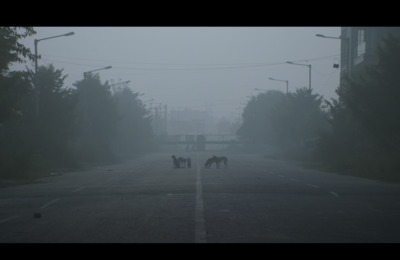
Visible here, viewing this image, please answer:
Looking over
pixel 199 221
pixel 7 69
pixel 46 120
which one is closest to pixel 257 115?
pixel 46 120

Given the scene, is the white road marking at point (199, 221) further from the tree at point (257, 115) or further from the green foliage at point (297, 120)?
the tree at point (257, 115)

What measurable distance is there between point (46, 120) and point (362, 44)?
2929 centimetres

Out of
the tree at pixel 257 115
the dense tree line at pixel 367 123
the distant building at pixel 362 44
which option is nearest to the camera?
the dense tree line at pixel 367 123

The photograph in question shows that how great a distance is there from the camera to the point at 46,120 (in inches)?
1909

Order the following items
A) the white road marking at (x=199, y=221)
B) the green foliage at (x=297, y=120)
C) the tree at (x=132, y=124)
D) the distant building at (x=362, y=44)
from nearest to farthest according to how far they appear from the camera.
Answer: the white road marking at (x=199, y=221)
the distant building at (x=362, y=44)
the green foliage at (x=297, y=120)
the tree at (x=132, y=124)

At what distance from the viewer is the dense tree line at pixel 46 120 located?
28.9 m

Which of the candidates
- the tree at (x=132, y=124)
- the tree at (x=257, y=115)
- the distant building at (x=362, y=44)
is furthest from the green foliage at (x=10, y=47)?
the tree at (x=257, y=115)

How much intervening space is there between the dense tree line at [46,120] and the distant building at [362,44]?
21.9 meters

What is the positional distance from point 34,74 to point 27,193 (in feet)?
76.4

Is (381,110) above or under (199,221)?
above

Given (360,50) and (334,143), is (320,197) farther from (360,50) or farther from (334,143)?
(360,50)

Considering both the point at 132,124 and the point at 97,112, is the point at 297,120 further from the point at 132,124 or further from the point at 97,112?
the point at 132,124

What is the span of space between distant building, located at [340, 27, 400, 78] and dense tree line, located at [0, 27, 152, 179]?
2191 centimetres
